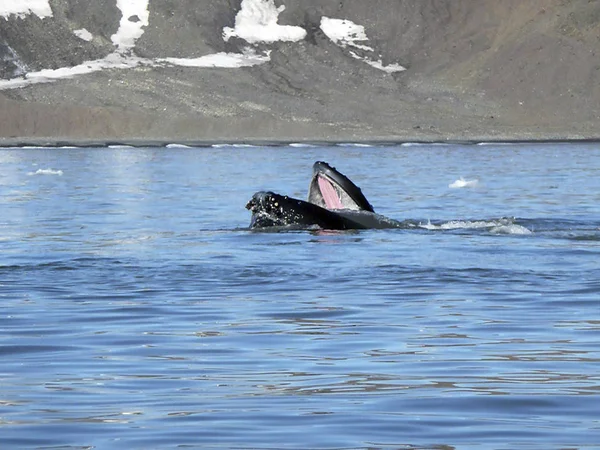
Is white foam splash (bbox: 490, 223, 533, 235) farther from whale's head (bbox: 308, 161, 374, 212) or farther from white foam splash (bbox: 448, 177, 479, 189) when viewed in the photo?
white foam splash (bbox: 448, 177, 479, 189)

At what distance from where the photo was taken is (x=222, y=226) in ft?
92.1

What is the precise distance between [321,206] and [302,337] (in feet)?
32.8

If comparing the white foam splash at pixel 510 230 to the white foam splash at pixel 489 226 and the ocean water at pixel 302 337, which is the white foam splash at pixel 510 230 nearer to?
the white foam splash at pixel 489 226

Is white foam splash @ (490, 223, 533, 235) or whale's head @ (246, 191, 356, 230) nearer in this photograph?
whale's head @ (246, 191, 356, 230)

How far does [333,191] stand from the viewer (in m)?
22.2

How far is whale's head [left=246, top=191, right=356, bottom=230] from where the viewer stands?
21469mm

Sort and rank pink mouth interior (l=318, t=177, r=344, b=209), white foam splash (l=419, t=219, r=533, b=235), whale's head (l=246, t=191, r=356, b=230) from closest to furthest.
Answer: whale's head (l=246, t=191, r=356, b=230) < pink mouth interior (l=318, t=177, r=344, b=209) < white foam splash (l=419, t=219, r=533, b=235)

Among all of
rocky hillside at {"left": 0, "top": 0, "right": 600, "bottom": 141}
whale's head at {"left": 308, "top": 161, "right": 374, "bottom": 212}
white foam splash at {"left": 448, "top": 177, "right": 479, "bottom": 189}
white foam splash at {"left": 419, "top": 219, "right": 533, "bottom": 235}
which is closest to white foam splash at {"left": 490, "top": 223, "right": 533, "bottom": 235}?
white foam splash at {"left": 419, "top": 219, "right": 533, "bottom": 235}

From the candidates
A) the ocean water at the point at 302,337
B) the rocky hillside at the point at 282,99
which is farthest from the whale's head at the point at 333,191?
the rocky hillside at the point at 282,99

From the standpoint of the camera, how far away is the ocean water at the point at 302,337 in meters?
8.25

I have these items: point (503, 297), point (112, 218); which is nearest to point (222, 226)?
point (112, 218)

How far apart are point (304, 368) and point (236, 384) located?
2.77 feet

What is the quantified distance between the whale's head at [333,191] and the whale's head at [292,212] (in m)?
0.30

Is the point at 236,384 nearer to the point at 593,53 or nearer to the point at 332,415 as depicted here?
the point at 332,415
